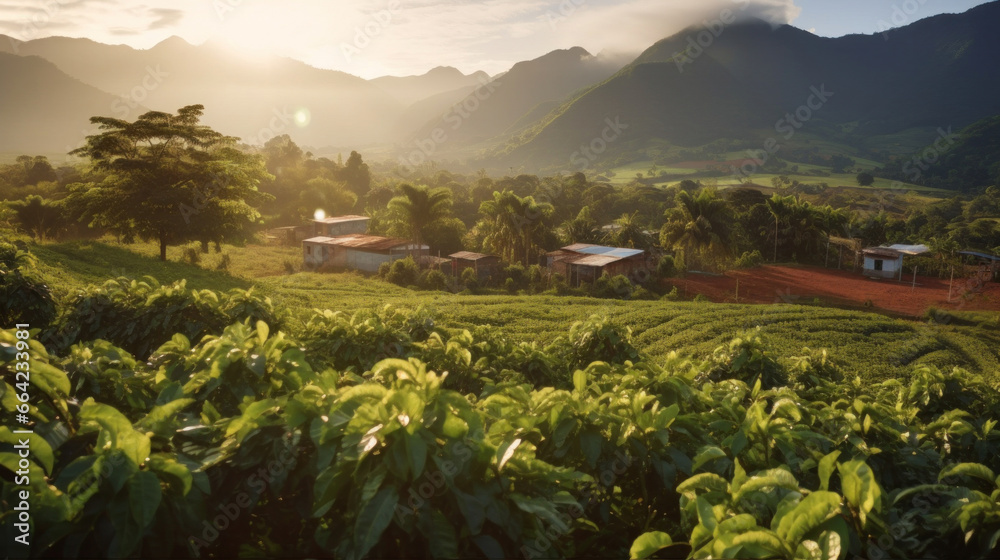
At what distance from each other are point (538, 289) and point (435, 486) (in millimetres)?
26669

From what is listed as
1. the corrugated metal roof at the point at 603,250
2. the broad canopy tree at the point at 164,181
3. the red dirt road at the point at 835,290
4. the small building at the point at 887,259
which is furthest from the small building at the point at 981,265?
the broad canopy tree at the point at 164,181

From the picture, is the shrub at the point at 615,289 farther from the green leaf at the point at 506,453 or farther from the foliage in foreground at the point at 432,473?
the green leaf at the point at 506,453

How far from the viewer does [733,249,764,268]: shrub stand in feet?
119

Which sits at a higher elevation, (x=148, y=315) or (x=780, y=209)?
→ (x=148, y=315)

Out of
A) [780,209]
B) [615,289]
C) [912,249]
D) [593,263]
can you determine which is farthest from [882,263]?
[615,289]

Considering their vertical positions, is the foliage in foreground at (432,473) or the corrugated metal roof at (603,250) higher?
the foliage in foreground at (432,473)

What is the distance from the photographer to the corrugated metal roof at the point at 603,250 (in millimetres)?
31312

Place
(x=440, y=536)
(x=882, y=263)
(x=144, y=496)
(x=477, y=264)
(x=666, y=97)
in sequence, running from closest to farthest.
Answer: (x=144, y=496) → (x=440, y=536) → (x=477, y=264) → (x=882, y=263) → (x=666, y=97)

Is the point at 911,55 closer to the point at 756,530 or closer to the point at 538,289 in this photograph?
the point at 538,289

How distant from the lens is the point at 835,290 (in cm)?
2942

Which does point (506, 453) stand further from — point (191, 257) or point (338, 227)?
point (338, 227)

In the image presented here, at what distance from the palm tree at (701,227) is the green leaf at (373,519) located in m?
30.1

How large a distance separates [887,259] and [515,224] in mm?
23038

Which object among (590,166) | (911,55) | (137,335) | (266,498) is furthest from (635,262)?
(911,55)
